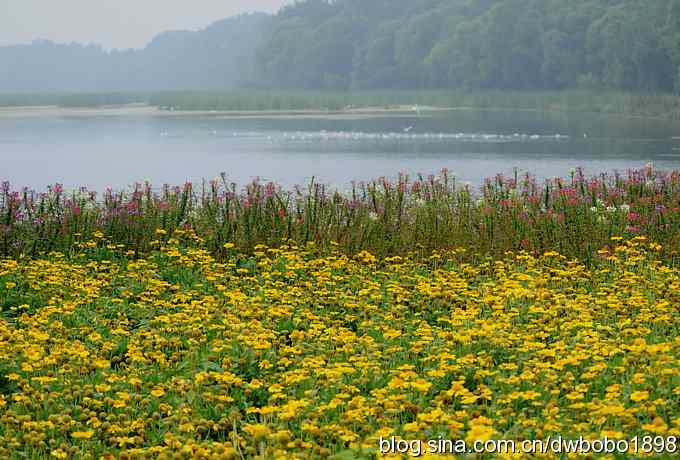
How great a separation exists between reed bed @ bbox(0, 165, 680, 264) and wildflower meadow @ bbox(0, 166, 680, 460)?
3 centimetres

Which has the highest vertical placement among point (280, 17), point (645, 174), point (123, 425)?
point (280, 17)

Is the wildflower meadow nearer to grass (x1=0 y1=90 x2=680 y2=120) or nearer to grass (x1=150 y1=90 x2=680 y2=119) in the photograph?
grass (x1=0 y1=90 x2=680 y2=120)

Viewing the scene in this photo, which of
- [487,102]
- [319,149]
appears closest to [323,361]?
[319,149]

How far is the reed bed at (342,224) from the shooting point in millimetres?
11148

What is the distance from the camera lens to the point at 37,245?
11102 millimetres

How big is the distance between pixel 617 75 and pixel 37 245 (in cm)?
7351

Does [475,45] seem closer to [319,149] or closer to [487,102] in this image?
[487,102]

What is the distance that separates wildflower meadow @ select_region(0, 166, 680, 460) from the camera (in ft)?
18.3

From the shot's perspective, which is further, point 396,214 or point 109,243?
point 396,214

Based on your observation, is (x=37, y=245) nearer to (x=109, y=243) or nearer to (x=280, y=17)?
(x=109, y=243)

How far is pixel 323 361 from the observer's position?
633 cm

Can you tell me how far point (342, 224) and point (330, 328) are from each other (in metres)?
4.64

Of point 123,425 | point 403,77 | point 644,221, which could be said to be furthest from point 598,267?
point 403,77

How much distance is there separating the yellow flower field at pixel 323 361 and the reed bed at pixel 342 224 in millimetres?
1395
